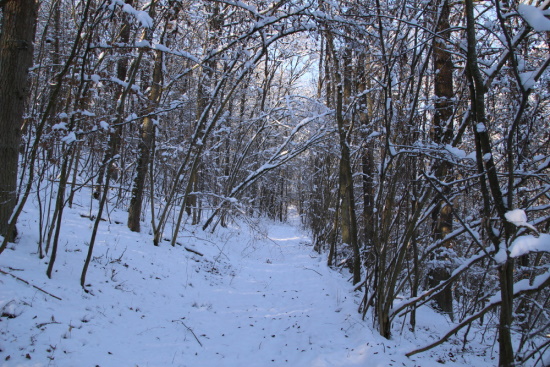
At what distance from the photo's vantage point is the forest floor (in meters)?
3.06

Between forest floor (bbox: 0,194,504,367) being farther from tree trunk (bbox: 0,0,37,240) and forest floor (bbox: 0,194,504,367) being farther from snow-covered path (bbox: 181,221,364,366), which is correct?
tree trunk (bbox: 0,0,37,240)

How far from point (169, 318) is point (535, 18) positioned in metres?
4.77

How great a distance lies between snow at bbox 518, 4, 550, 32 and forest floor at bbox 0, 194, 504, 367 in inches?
107

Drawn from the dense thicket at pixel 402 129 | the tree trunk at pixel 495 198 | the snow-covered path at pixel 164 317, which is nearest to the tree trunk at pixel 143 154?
the dense thicket at pixel 402 129

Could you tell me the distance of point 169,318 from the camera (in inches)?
170

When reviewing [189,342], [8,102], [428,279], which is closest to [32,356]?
[189,342]

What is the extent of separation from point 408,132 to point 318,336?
9.11 ft

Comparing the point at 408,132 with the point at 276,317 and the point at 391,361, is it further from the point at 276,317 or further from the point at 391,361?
the point at 276,317

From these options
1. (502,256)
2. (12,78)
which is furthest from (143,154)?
(502,256)

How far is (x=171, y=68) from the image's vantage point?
320 inches

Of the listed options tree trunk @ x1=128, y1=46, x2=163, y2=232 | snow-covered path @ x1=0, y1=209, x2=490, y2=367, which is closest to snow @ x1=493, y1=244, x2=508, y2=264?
snow-covered path @ x1=0, y1=209, x2=490, y2=367

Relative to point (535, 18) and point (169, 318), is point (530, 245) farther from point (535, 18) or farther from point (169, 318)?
point (169, 318)

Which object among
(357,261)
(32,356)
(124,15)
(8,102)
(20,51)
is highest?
(124,15)

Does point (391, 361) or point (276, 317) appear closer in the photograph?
point (391, 361)
